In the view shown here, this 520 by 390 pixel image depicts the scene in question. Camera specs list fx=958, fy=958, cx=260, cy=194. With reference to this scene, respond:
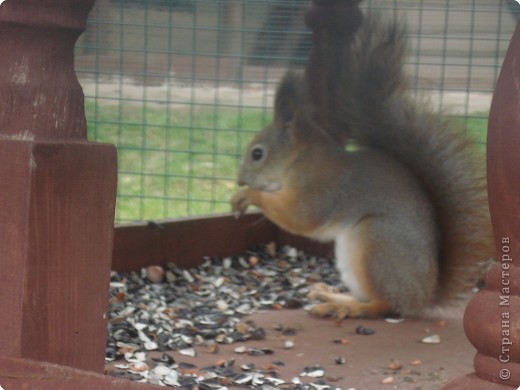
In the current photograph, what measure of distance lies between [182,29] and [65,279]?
4.55 ft

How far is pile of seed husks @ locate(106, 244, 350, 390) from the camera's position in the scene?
1.47 m

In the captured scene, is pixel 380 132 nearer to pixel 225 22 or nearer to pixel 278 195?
pixel 278 195

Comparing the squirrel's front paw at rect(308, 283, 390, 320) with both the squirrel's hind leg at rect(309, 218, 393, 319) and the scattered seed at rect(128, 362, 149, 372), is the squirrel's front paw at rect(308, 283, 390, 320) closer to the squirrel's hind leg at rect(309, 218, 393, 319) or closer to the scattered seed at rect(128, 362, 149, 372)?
the squirrel's hind leg at rect(309, 218, 393, 319)

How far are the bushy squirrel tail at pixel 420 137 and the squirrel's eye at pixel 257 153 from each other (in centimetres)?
27

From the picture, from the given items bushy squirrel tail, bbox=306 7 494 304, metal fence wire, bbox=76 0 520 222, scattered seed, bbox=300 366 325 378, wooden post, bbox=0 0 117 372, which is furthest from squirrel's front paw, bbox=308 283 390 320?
wooden post, bbox=0 0 117 372

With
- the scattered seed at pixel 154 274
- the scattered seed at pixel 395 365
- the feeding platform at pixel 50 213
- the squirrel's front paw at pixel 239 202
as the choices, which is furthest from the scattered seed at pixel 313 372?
the squirrel's front paw at pixel 239 202

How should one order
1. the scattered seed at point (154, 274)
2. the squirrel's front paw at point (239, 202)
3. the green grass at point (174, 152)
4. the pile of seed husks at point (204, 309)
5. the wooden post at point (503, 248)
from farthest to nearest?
the green grass at point (174, 152) < the squirrel's front paw at point (239, 202) < the scattered seed at point (154, 274) < the pile of seed husks at point (204, 309) < the wooden post at point (503, 248)

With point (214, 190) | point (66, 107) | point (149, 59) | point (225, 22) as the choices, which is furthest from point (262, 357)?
point (214, 190)

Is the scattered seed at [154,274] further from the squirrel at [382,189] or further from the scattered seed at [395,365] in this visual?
the scattered seed at [395,365]

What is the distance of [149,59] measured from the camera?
2.72m

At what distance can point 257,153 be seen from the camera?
2.33 metres

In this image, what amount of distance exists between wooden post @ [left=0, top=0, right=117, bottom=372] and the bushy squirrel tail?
0.99 metres

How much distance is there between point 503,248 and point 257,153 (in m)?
1.40

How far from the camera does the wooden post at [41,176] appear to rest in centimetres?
115
